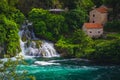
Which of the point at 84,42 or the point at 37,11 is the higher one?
the point at 37,11

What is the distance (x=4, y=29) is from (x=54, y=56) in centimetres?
966

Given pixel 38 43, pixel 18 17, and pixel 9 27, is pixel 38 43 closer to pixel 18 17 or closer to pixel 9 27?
pixel 9 27

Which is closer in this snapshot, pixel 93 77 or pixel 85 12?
pixel 93 77

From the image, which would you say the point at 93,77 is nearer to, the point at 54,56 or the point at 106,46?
the point at 106,46

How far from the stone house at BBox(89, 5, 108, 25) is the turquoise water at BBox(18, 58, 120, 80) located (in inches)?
628

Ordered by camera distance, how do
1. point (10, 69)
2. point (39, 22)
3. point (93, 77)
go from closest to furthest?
point (10, 69) → point (93, 77) → point (39, 22)

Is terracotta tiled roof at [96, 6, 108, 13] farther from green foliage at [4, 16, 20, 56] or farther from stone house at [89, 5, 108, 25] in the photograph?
green foliage at [4, 16, 20, 56]

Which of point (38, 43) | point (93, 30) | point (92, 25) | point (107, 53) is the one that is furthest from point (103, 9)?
point (107, 53)

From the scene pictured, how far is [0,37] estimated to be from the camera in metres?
69.4

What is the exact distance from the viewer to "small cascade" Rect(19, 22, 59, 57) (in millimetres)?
70438

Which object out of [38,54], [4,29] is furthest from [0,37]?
[38,54]

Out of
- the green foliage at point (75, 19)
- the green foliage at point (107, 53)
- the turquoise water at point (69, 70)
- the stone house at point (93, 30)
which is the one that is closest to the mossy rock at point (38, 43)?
the turquoise water at point (69, 70)

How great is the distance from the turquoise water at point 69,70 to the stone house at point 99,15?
628 inches

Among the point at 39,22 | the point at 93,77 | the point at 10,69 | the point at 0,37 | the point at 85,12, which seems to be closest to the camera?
the point at 10,69
